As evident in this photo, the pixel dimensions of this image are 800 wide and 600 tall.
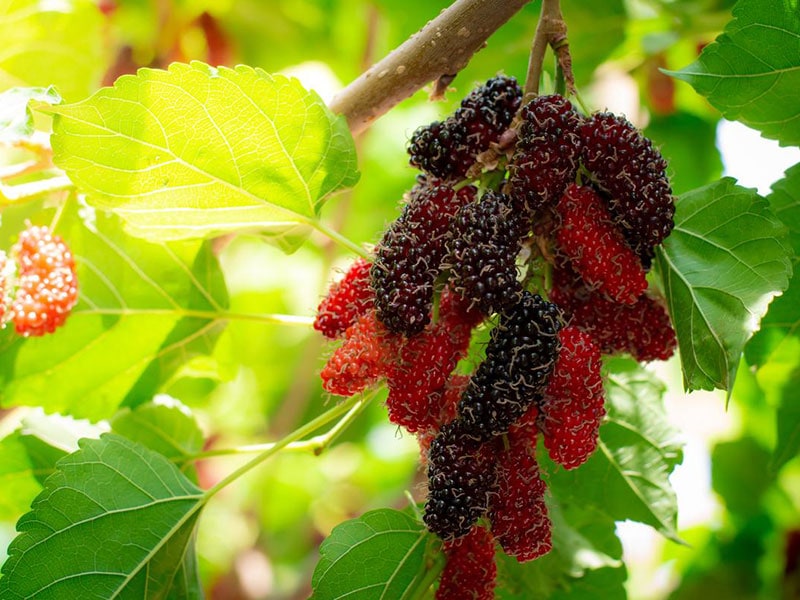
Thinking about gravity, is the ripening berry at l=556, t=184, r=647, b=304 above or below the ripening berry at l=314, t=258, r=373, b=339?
below

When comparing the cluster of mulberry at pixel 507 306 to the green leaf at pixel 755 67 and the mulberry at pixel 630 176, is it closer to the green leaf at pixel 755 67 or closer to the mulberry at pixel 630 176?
the mulberry at pixel 630 176

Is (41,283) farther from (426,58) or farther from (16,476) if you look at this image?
(426,58)

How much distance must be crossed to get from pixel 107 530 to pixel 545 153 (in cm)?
69

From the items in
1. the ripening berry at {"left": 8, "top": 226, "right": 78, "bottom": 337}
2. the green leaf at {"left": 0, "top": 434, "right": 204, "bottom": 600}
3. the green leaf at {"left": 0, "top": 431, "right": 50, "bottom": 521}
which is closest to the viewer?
the green leaf at {"left": 0, "top": 434, "right": 204, "bottom": 600}

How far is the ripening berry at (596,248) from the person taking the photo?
0.88 m

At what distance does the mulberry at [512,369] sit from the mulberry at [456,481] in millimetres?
22

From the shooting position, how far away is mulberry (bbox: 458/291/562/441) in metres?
0.85

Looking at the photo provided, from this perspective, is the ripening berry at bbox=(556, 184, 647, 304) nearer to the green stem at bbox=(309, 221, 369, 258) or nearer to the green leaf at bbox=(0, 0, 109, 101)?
the green stem at bbox=(309, 221, 369, 258)

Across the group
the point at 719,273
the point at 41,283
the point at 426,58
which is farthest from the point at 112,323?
the point at 719,273

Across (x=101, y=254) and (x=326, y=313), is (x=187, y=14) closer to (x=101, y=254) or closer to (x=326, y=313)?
(x=101, y=254)

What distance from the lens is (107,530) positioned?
1.01 meters

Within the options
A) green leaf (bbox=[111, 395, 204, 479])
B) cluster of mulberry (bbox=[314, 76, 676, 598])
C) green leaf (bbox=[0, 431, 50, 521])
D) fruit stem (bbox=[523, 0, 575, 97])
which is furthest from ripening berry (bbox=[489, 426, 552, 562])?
green leaf (bbox=[0, 431, 50, 521])

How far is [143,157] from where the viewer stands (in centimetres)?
97

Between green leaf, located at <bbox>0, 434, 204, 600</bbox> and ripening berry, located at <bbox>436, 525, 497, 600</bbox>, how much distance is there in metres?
0.35
